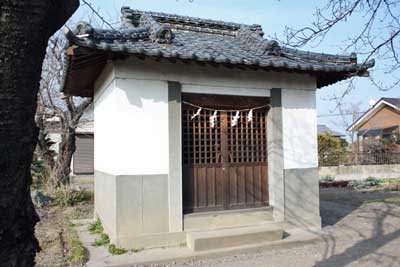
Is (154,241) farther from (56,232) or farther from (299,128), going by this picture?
(299,128)

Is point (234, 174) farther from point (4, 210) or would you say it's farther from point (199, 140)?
point (4, 210)

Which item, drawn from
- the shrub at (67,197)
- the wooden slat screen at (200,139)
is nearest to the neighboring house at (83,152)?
the shrub at (67,197)

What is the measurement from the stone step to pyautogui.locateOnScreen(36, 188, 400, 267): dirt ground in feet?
0.88

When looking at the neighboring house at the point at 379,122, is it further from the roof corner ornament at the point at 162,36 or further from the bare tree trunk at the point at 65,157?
the roof corner ornament at the point at 162,36

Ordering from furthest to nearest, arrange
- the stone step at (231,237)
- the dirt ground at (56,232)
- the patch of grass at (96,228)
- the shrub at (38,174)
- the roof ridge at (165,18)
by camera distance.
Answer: the shrub at (38,174) < the roof ridge at (165,18) < the patch of grass at (96,228) < the stone step at (231,237) < the dirt ground at (56,232)

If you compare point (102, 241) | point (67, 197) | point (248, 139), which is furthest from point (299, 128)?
point (67, 197)

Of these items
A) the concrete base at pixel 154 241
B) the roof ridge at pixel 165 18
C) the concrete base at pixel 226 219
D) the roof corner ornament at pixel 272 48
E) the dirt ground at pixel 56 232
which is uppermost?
the roof ridge at pixel 165 18

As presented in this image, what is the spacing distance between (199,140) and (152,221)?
6.05 ft

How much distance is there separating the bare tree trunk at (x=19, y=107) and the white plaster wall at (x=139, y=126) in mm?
4775

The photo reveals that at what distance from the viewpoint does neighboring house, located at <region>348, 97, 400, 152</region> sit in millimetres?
31672

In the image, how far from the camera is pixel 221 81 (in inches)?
296

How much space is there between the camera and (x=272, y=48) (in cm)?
785

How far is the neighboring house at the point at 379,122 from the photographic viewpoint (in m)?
31.7

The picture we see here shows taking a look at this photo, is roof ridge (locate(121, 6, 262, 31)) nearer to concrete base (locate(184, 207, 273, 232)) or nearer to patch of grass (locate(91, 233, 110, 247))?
concrete base (locate(184, 207, 273, 232))
